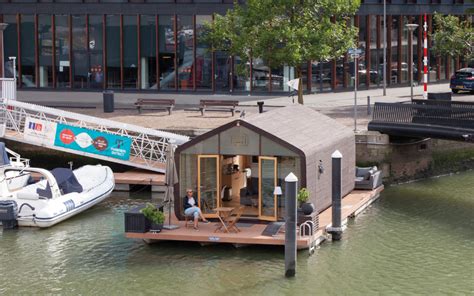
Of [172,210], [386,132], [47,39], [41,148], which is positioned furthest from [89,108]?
[172,210]

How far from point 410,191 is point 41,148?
15133 millimetres

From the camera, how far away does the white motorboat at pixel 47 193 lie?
31.5 m

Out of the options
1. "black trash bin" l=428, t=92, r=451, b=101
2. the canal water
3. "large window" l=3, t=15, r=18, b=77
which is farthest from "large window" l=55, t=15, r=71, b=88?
the canal water

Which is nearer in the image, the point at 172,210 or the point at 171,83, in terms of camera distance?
the point at 172,210

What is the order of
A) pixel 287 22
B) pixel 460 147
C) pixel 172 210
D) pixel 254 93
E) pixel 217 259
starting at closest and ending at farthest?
pixel 217 259, pixel 172 210, pixel 460 147, pixel 287 22, pixel 254 93

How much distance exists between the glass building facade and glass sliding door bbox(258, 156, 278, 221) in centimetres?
2876

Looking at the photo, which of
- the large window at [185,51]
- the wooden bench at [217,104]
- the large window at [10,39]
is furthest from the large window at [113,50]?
the wooden bench at [217,104]

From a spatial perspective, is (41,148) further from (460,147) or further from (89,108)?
(460,147)

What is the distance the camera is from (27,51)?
6141 cm

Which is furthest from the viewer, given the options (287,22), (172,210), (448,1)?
(448,1)

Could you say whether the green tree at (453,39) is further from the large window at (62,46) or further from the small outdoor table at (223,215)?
the small outdoor table at (223,215)

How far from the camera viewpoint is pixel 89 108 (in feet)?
165

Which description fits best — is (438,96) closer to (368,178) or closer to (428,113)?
(428,113)

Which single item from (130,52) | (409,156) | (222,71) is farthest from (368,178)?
(130,52)
